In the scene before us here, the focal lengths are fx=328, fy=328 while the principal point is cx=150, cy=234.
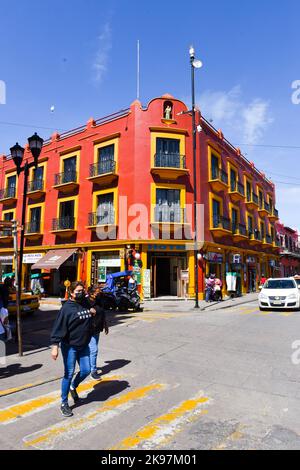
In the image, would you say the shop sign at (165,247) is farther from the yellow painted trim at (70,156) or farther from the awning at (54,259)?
the yellow painted trim at (70,156)

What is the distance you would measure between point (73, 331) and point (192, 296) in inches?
667

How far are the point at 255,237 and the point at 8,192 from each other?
2326cm

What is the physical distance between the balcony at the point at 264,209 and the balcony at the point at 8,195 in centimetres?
2337

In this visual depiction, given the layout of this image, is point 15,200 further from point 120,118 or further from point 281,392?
point 281,392

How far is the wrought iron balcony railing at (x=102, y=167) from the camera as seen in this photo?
22062 mm

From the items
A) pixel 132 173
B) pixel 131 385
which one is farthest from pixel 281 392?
pixel 132 173

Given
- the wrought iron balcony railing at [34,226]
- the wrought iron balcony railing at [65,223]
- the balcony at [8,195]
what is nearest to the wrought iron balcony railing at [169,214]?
the wrought iron balcony railing at [65,223]

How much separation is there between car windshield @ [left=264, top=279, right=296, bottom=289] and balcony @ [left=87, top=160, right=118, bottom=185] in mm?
11743

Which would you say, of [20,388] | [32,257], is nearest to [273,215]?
[32,257]

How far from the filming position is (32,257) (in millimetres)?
25891

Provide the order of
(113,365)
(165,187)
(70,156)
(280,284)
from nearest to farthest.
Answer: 1. (113,365)
2. (280,284)
3. (165,187)
4. (70,156)

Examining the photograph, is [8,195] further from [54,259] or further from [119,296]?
[119,296]

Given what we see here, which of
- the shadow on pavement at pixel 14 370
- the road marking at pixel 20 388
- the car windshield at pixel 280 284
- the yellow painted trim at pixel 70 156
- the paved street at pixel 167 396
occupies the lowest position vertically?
the shadow on pavement at pixel 14 370

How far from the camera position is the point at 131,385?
565 centimetres
